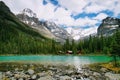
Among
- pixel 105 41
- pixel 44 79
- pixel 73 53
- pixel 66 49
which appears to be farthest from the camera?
pixel 66 49

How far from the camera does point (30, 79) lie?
3338cm

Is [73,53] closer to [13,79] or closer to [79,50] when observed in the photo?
[79,50]

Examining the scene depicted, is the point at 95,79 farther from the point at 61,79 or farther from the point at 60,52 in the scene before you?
the point at 60,52

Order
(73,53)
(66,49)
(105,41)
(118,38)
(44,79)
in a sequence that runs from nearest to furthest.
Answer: (44,79)
(118,38)
(105,41)
(73,53)
(66,49)

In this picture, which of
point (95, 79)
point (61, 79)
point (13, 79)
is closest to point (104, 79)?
point (95, 79)

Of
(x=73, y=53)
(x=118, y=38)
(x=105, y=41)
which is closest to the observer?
(x=118, y=38)

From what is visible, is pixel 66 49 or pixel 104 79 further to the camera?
pixel 66 49

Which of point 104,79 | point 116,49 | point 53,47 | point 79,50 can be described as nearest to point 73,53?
point 79,50

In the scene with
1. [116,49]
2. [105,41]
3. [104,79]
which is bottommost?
[104,79]

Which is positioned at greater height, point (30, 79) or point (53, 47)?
point (53, 47)

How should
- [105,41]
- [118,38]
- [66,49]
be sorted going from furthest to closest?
[66,49]
[105,41]
[118,38]

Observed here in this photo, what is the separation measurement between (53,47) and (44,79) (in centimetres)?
16548

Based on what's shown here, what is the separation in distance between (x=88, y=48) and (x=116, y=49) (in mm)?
120343

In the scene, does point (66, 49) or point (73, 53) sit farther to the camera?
point (66, 49)
